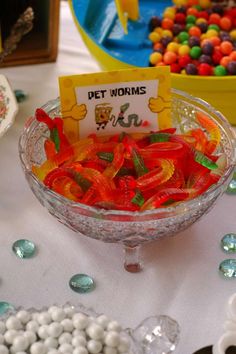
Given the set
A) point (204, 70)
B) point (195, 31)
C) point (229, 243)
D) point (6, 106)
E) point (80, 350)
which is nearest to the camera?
point (80, 350)

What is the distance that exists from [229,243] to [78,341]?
277mm

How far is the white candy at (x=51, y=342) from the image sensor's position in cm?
54

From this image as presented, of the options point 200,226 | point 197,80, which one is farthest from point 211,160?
point 197,80

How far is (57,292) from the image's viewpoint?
692 mm

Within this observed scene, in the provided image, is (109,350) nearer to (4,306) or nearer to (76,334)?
(76,334)

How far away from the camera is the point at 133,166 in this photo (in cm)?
74

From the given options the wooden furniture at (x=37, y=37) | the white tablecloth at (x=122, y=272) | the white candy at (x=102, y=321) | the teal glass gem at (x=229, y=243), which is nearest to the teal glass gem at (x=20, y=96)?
the wooden furniture at (x=37, y=37)

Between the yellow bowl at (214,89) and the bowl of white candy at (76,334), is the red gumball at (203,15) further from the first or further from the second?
the bowl of white candy at (76,334)

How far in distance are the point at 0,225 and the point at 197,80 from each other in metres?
0.35

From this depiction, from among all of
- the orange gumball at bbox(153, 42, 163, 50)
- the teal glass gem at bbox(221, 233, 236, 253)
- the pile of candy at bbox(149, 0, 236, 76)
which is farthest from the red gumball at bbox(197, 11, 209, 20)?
the teal glass gem at bbox(221, 233, 236, 253)

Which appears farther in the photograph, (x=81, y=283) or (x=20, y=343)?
(x=81, y=283)

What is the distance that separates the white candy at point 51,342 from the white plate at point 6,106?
0.34 meters

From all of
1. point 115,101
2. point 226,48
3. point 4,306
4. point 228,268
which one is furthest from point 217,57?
point 4,306

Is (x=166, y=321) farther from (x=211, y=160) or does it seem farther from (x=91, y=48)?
(x=91, y=48)
